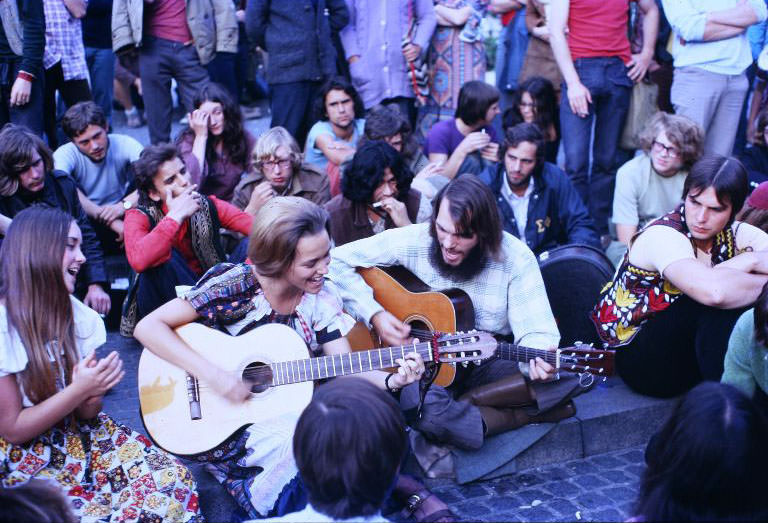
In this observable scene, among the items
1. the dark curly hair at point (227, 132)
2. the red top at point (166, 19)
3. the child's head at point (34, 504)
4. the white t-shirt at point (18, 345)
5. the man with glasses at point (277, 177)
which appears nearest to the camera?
the child's head at point (34, 504)

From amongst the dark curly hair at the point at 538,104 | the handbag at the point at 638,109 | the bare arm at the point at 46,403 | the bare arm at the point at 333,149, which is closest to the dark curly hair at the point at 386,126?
the bare arm at the point at 333,149

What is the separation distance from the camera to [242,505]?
3465 mm

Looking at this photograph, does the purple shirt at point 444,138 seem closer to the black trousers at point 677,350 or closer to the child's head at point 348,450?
the black trousers at point 677,350

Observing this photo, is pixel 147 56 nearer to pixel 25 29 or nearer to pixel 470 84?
pixel 25 29

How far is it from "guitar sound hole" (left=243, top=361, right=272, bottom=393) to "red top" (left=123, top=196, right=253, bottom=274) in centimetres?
135

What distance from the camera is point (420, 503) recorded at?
→ 349cm

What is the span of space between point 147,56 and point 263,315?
136 inches

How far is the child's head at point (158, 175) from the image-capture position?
190 inches

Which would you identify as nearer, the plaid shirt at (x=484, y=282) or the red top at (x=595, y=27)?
the plaid shirt at (x=484, y=282)

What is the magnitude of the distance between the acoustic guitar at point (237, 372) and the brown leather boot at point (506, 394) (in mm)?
497

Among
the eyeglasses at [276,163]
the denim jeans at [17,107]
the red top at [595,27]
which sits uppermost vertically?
the red top at [595,27]

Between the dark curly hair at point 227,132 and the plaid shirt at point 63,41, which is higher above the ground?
the plaid shirt at point 63,41

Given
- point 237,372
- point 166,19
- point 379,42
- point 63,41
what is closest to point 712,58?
point 379,42

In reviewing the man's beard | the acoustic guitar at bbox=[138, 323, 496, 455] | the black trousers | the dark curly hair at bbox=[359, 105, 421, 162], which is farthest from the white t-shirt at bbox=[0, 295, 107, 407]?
the dark curly hair at bbox=[359, 105, 421, 162]
